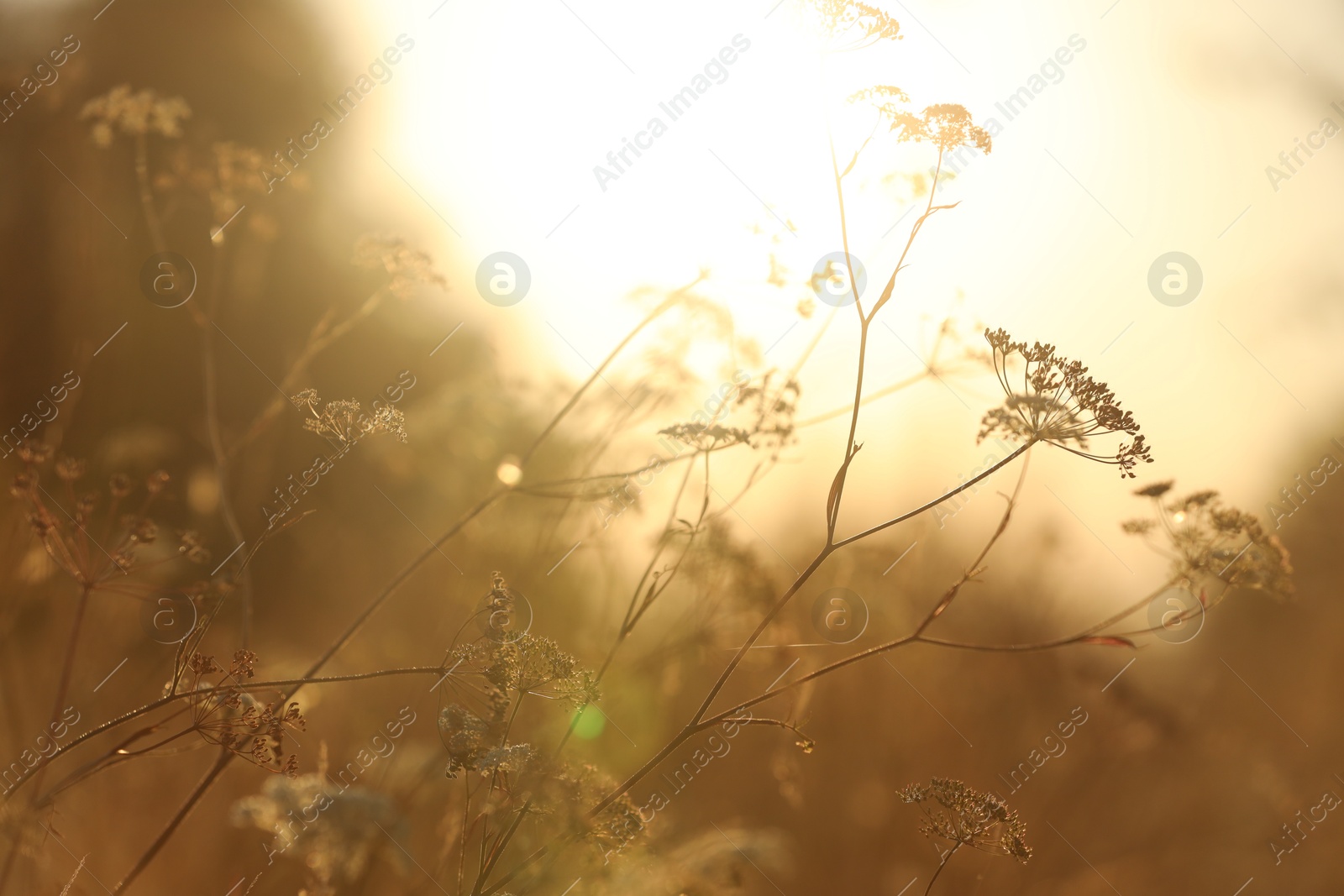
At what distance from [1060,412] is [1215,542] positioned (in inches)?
29.3

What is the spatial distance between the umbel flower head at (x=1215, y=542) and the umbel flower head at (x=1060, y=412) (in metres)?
0.40

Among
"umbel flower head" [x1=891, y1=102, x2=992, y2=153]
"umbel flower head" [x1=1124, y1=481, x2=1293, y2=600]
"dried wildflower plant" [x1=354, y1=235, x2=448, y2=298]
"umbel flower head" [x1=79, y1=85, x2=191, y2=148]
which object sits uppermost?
"umbel flower head" [x1=891, y1=102, x2=992, y2=153]

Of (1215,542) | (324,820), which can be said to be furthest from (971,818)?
(324,820)

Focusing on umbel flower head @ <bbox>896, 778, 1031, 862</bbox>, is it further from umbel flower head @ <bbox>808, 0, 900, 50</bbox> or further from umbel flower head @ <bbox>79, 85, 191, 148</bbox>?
umbel flower head @ <bbox>79, 85, 191, 148</bbox>

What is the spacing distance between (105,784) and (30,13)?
117 inches

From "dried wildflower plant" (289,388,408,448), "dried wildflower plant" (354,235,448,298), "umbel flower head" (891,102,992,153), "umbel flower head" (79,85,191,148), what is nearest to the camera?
"dried wildflower plant" (289,388,408,448)

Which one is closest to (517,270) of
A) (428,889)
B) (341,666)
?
(341,666)

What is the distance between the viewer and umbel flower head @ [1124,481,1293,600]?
1929 mm

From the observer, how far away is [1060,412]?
5.66 ft

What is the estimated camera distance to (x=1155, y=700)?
3.82 meters

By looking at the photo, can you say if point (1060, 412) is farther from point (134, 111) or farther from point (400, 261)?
point (134, 111)

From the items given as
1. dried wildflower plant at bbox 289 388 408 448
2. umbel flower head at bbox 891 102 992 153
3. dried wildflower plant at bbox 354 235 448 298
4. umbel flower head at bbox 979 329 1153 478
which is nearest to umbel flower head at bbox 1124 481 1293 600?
umbel flower head at bbox 979 329 1153 478

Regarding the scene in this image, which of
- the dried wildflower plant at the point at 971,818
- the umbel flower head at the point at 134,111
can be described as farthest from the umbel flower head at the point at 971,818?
the umbel flower head at the point at 134,111

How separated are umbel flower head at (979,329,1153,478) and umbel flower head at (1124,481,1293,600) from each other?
0.40 m
